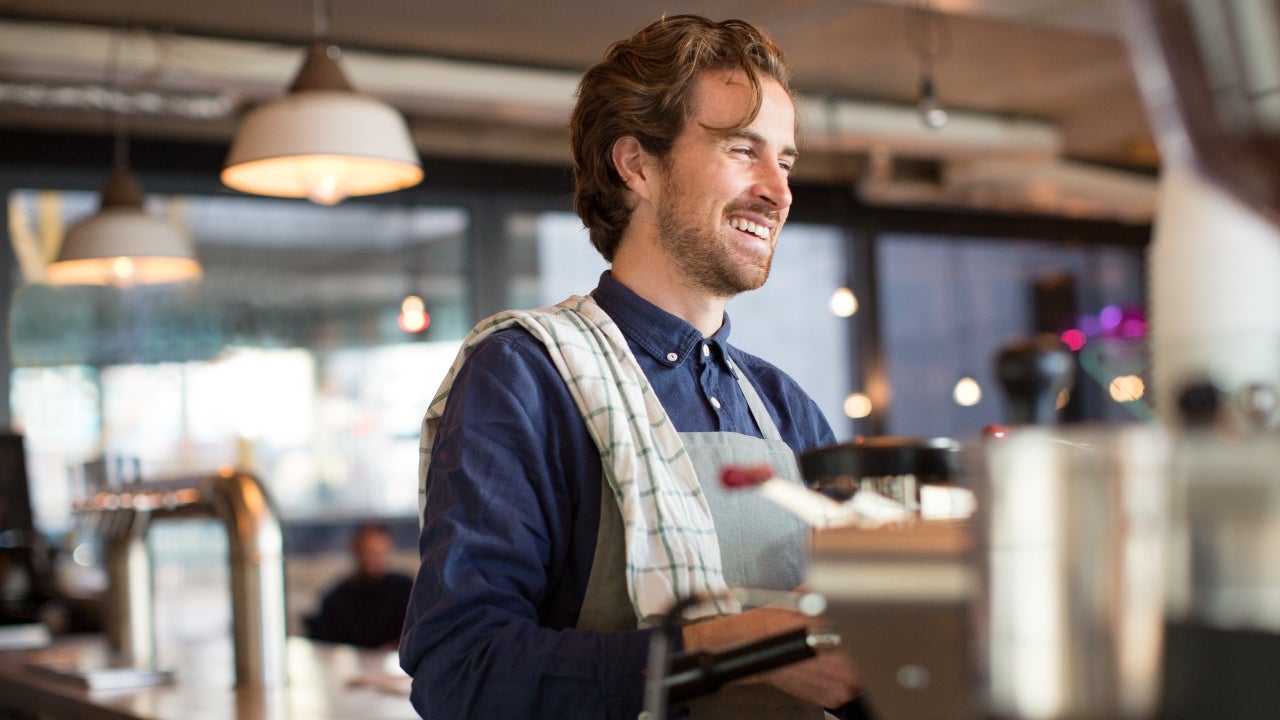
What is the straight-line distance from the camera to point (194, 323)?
6121mm

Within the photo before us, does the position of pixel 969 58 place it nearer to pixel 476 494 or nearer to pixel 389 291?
pixel 389 291

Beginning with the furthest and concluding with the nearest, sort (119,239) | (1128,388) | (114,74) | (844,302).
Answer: (844,302) → (114,74) → (119,239) → (1128,388)

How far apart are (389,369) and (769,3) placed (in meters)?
2.53

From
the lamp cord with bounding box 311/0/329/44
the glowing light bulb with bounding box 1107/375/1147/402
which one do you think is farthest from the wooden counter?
the lamp cord with bounding box 311/0/329/44

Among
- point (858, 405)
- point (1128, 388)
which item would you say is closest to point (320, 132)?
point (1128, 388)

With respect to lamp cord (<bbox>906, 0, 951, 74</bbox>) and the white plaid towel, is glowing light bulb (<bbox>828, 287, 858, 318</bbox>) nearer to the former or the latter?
lamp cord (<bbox>906, 0, 951, 74</bbox>)

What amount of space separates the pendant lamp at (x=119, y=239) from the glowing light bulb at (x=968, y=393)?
194 inches

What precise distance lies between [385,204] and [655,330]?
201 inches

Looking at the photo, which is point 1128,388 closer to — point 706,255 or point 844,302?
point 706,255

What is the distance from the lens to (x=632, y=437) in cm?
138

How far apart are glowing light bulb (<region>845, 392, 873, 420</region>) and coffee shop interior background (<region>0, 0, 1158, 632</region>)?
0.7 inches

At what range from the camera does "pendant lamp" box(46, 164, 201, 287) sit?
3.65 meters

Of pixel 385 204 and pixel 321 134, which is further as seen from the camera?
pixel 385 204

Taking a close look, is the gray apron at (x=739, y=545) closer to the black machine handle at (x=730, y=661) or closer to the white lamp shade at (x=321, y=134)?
the black machine handle at (x=730, y=661)
